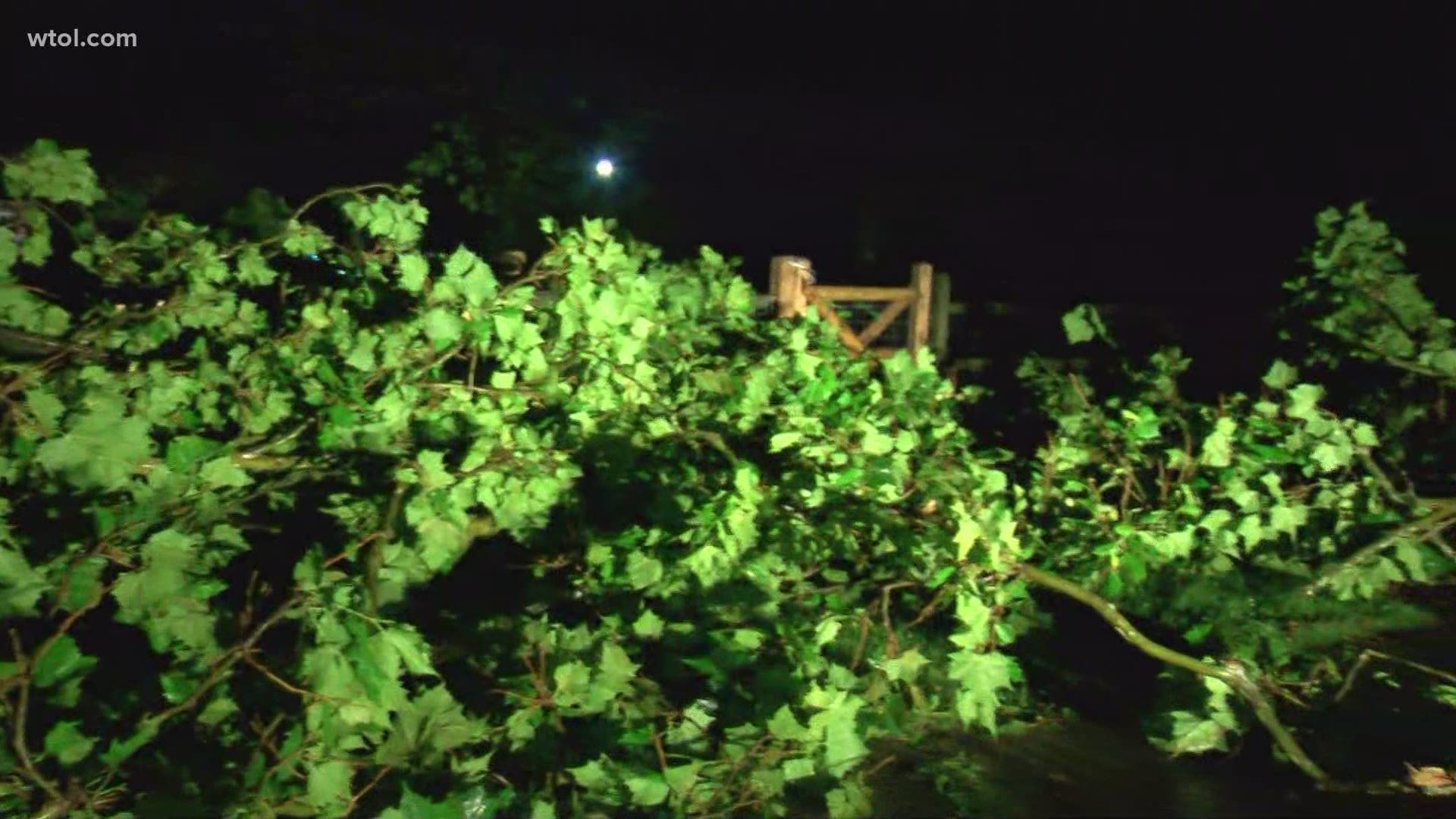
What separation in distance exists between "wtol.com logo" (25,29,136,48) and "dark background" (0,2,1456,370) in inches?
4.3

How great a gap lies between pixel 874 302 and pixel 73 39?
867 centimetres

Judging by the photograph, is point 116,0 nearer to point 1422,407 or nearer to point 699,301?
point 699,301

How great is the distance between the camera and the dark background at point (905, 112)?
13859 millimetres

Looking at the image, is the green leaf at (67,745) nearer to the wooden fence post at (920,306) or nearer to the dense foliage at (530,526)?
the dense foliage at (530,526)

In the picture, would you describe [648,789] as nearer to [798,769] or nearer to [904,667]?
[798,769]

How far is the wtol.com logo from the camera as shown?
12648 mm

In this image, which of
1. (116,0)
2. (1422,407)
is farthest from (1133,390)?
(116,0)

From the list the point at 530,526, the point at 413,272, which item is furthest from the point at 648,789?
the point at 413,272

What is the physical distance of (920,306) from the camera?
26.3 ft

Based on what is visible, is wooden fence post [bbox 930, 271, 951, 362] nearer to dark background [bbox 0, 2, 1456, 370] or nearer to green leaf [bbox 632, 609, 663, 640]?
green leaf [bbox 632, 609, 663, 640]

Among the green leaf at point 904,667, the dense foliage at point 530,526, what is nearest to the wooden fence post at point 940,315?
the dense foliage at point 530,526

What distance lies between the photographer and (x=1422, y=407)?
6250mm

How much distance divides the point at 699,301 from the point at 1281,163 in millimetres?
14595

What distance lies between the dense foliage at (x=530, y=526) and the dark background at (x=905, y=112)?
780cm
